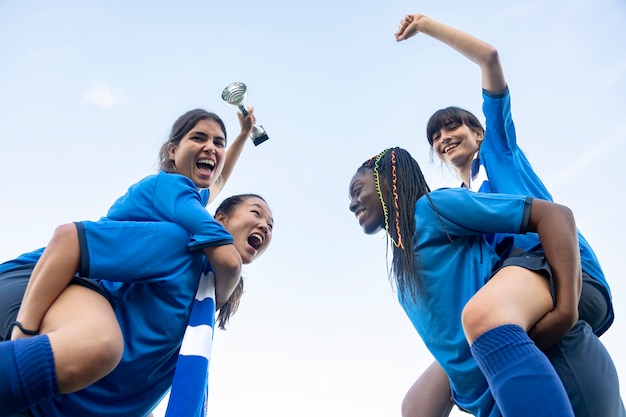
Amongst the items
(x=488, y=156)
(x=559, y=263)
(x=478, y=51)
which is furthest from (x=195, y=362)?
(x=478, y=51)

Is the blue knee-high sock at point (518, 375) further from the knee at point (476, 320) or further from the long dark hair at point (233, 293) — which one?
the long dark hair at point (233, 293)

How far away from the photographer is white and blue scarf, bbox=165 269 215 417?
80.6 inches

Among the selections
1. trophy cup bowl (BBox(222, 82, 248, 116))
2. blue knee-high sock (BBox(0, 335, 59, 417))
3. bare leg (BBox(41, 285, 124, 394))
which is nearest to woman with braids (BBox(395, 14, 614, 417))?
trophy cup bowl (BBox(222, 82, 248, 116))

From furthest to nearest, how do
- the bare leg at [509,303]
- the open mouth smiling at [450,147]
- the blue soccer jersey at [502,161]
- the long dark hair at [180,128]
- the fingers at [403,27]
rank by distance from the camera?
the open mouth smiling at [450,147], the fingers at [403,27], the long dark hair at [180,128], the blue soccer jersey at [502,161], the bare leg at [509,303]

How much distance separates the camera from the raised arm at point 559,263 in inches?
77.0

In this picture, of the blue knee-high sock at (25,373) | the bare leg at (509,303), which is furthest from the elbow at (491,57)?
the blue knee-high sock at (25,373)

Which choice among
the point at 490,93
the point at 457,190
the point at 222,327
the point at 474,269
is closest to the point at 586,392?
the point at 474,269

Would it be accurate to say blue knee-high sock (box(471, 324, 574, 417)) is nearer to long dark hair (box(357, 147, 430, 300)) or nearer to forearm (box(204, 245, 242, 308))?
long dark hair (box(357, 147, 430, 300))

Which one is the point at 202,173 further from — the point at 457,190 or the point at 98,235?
the point at 457,190

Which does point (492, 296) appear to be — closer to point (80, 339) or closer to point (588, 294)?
point (588, 294)

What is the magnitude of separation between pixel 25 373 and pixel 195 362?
0.64 meters

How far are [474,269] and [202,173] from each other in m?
1.47

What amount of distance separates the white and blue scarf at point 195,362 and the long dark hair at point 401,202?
0.82 meters

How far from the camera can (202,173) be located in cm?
290
